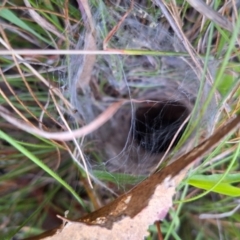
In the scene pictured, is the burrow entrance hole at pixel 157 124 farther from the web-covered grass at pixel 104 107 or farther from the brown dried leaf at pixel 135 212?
the brown dried leaf at pixel 135 212

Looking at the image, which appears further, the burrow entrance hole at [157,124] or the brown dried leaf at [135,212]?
the burrow entrance hole at [157,124]

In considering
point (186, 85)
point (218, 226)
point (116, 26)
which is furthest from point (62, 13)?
point (218, 226)

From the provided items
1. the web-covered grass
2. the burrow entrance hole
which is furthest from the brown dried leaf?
the burrow entrance hole

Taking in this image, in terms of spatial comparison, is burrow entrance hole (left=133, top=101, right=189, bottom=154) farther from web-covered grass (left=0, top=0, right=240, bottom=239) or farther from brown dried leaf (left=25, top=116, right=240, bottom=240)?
brown dried leaf (left=25, top=116, right=240, bottom=240)

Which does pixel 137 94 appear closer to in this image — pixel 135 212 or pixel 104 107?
pixel 104 107

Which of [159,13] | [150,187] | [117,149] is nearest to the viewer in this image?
[150,187]

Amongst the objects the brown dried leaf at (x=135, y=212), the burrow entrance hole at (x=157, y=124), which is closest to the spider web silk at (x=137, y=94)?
the burrow entrance hole at (x=157, y=124)

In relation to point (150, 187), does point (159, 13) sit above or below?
above

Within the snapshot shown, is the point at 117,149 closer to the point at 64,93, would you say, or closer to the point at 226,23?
the point at 64,93
